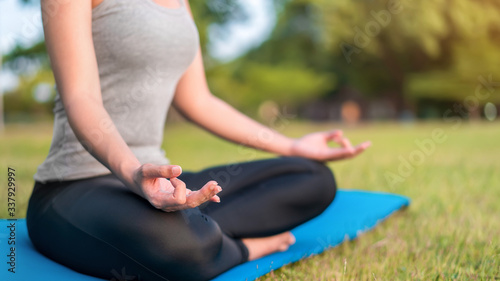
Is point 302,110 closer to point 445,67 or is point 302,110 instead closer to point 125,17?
point 445,67

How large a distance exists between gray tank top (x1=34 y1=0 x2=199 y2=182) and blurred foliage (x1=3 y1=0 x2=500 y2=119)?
11.2 meters

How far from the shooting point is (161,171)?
876mm

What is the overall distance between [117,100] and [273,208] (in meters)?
0.53

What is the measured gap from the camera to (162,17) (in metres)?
1.34

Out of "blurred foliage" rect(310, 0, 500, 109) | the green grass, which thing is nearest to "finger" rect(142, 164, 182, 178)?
the green grass

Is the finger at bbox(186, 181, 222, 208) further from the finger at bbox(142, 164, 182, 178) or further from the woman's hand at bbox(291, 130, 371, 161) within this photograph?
the woman's hand at bbox(291, 130, 371, 161)

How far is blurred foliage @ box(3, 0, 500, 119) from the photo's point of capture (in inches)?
624

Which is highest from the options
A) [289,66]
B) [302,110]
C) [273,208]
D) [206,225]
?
[206,225]

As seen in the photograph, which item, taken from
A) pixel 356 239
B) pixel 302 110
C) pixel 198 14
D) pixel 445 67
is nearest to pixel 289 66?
pixel 302 110

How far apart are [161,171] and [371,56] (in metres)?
20.4

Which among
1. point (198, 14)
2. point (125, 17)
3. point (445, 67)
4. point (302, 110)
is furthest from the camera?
point (302, 110)

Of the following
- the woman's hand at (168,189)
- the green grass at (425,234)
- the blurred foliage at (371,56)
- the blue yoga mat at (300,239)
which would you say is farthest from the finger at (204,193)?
the blurred foliage at (371,56)

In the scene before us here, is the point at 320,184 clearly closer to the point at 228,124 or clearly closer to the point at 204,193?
the point at 228,124

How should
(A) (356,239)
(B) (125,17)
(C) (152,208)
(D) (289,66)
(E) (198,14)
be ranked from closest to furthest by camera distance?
(C) (152,208), (B) (125,17), (A) (356,239), (E) (198,14), (D) (289,66)
